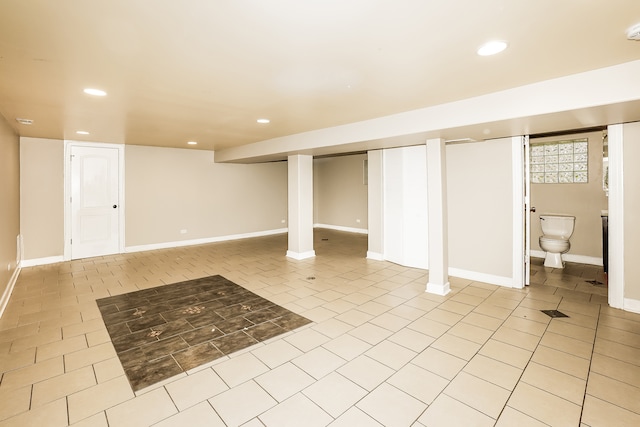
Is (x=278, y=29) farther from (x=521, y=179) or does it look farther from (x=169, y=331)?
(x=521, y=179)

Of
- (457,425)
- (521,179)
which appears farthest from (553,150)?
(457,425)

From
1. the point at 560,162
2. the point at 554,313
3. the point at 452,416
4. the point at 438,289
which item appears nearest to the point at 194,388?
the point at 452,416

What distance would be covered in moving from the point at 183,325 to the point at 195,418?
1.49 meters

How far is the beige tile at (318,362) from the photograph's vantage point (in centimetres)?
234

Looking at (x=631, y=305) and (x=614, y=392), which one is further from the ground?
(x=631, y=305)

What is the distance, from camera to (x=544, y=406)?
1.94 m

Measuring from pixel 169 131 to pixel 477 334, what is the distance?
5212 millimetres

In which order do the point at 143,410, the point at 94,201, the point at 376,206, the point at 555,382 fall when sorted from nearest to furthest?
the point at 143,410, the point at 555,382, the point at 376,206, the point at 94,201

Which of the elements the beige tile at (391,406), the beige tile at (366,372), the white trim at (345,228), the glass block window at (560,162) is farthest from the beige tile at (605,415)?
the white trim at (345,228)

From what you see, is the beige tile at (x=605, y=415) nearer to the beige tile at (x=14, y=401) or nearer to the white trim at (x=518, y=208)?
the white trim at (x=518, y=208)

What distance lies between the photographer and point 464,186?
4605mm

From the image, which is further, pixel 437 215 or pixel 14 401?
pixel 437 215

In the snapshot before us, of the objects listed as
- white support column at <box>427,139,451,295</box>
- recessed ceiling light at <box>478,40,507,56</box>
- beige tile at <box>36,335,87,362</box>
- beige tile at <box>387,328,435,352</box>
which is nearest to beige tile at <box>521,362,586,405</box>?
beige tile at <box>387,328,435,352</box>

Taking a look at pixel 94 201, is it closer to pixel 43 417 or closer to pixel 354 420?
pixel 43 417
